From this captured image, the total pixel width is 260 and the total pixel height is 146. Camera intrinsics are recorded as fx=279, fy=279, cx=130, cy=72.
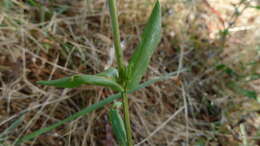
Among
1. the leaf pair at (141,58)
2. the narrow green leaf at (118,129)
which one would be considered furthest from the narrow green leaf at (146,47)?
the narrow green leaf at (118,129)

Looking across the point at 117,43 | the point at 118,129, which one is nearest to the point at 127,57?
the point at 118,129

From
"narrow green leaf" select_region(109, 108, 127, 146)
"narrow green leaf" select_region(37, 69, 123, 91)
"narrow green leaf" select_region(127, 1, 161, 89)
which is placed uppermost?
"narrow green leaf" select_region(127, 1, 161, 89)

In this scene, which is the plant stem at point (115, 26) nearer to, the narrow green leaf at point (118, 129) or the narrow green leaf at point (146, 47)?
the narrow green leaf at point (146, 47)

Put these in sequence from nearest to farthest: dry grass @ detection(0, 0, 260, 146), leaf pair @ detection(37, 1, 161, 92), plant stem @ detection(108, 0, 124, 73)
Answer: plant stem @ detection(108, 0, 124, 73) → leaf pair @ detection(37, 1, 161, 92) → dry grass @ detection(0, 0, 260, 146)

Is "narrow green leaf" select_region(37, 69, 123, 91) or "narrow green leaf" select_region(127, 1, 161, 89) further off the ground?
"narrow green leaf" select_region(127, 1, 161, 89)

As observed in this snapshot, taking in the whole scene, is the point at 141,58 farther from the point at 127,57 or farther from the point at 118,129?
the point at 127,57

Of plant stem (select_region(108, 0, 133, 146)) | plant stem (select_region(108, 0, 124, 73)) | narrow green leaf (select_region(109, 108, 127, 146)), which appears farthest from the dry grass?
plant stem (select_region(108, 0, 124, 73))

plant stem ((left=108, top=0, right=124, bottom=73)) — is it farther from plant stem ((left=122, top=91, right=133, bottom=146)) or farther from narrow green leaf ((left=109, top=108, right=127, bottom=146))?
narrow green leaf ((left=109, top=108, right=127, bottom=146))

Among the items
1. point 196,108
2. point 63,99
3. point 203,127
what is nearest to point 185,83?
point 196,108
